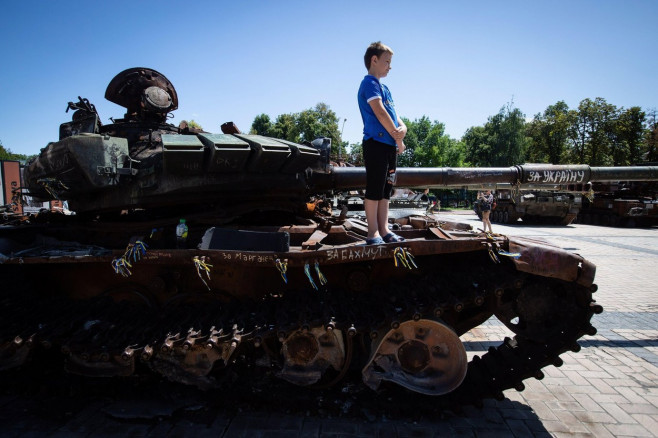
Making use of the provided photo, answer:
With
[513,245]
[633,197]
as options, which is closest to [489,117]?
[633,197]

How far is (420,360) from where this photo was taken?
3.42 m

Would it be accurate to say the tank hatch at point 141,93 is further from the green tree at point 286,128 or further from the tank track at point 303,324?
the green tree at point 286,128

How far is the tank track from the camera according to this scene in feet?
10.2

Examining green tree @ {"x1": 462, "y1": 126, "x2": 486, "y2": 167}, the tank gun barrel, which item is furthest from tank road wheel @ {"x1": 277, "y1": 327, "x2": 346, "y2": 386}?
green tree @ {"x1": 462, "y1": 126, "x2": 486, "y2": 167}

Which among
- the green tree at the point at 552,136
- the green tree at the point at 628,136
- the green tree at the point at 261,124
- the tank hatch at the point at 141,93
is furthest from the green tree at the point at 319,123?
the tank hatch at the point at 141,93

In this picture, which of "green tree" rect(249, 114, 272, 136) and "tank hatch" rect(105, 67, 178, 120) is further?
"green tree" rect(249, 114, 272, 136)

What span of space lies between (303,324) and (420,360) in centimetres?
119

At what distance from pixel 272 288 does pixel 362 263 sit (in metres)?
0.96

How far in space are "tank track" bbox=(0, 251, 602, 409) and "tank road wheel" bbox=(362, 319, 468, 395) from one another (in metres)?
0.15

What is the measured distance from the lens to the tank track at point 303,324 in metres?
3.10

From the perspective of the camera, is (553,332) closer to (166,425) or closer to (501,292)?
(501,292)

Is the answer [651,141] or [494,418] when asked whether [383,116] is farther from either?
[651,141]

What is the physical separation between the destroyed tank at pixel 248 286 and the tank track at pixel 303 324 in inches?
0.5

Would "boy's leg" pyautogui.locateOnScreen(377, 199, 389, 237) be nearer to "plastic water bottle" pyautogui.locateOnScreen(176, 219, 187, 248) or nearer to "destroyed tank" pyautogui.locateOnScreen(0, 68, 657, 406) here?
"destroyed tank" pyautogui.locateOnScreen(0, 68, 657, 406)
